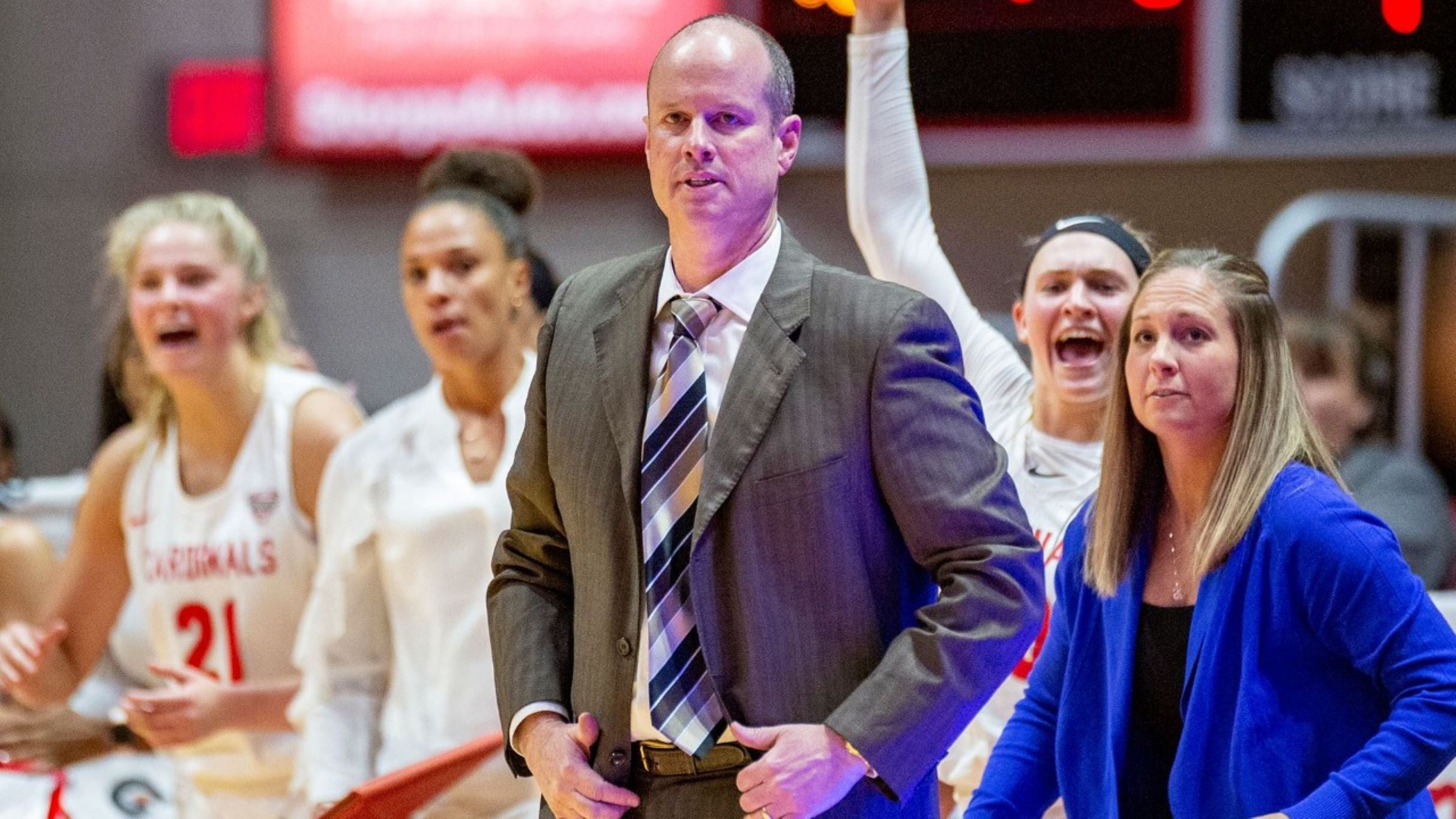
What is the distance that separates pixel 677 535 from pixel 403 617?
1.63 metres

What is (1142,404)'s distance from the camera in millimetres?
2520

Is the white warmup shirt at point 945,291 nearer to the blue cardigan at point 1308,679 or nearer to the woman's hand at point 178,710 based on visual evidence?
the blue cardigan at point 1308,679

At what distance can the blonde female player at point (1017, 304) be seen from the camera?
3.15 m

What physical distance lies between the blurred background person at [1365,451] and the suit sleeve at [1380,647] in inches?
88.7

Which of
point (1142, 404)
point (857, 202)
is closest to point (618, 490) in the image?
point (1142, 404)

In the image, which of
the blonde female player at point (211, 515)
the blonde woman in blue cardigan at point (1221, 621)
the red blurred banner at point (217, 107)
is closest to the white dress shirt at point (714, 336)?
the blonde woman in blue cardigan at point (1221, 621)

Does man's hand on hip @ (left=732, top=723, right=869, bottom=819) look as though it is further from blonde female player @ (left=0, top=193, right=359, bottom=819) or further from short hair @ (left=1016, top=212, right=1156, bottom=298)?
blonde female player @ (left=0, top=193, right=359, bottom=819)

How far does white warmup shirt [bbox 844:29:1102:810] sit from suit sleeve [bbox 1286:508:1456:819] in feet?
2.66

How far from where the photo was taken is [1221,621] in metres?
2.39

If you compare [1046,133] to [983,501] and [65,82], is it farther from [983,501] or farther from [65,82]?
[983,501]

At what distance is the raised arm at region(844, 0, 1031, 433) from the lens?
329 centimetres

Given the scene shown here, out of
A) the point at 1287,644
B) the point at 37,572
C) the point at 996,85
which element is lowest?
the point at 37,572

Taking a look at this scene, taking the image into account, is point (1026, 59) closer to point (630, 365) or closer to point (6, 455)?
point (6, 455)

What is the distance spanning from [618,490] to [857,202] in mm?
1309
